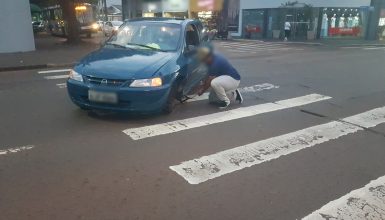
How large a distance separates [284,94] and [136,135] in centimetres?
460

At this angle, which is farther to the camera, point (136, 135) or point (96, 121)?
point (96, 121)

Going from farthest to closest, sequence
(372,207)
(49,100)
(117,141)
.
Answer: (49,100)
(117,141)
(372,207)

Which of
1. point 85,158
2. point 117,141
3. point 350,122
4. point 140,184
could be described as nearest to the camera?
point 140,184

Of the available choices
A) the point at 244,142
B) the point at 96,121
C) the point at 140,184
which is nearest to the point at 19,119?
the point at 96,121

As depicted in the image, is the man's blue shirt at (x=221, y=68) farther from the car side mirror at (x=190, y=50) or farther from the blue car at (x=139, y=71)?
the car side mirror at (x=190, y=50)

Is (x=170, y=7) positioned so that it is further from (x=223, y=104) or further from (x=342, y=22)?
(x=342, y=22)

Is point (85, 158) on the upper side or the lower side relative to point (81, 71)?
Result: lower

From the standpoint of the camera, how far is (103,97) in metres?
6.01

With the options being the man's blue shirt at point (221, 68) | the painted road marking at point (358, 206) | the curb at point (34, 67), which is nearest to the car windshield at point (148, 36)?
the man's blue shirt at point (221, 68)

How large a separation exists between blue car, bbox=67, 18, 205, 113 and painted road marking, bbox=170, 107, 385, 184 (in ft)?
5.67

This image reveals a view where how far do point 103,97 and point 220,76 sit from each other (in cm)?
260

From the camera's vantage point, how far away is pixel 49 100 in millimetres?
7895

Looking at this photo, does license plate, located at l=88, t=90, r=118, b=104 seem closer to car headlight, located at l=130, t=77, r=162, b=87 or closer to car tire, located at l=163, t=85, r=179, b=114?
car headlight, located at l=130, t=77, r=162, b=87

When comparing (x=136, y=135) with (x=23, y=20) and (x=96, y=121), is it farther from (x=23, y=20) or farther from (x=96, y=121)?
(x=23, y=20)
